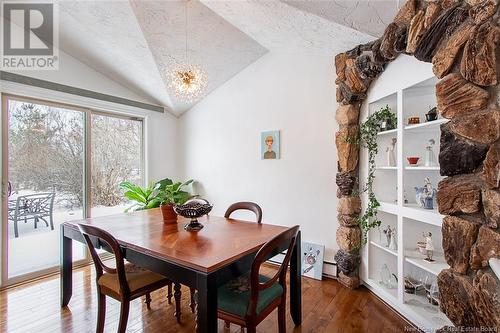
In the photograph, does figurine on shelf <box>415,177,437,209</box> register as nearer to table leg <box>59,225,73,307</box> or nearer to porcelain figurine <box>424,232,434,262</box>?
porcelain figurine <box>424,232,434,262</box>

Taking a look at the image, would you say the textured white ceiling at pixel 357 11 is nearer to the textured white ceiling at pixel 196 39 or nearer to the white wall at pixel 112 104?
the textured white ceiling at pixel 196 39

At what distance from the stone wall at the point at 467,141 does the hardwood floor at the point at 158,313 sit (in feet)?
3.00

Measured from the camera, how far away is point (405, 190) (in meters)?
2.47

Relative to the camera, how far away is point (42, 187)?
3199 millimetres

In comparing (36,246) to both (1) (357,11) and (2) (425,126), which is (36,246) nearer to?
(1) (357,11)

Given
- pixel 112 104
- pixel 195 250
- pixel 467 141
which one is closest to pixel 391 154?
pixel 467 141

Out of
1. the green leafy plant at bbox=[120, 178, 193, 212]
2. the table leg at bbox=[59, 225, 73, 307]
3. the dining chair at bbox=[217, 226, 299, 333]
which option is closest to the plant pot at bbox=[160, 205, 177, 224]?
the dining chair at bbox=[217, 226, 299, 333]

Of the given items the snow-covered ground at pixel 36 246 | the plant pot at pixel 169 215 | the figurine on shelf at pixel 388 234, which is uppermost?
the plant pot at pixel 169 215

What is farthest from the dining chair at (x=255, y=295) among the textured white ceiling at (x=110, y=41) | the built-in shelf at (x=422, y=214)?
the textured white ceiling at (x=110, y=41)

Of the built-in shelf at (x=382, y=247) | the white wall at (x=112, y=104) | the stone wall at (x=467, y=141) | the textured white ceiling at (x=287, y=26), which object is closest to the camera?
the stone wall at (x=467, y=141)

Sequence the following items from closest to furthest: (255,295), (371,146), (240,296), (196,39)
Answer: (255,295) < (240,296) < (371,146) < (196,39)

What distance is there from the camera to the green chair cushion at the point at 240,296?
1562 mm

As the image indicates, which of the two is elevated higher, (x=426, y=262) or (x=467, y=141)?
(x=467, y=141)

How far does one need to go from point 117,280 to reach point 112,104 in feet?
9.11
